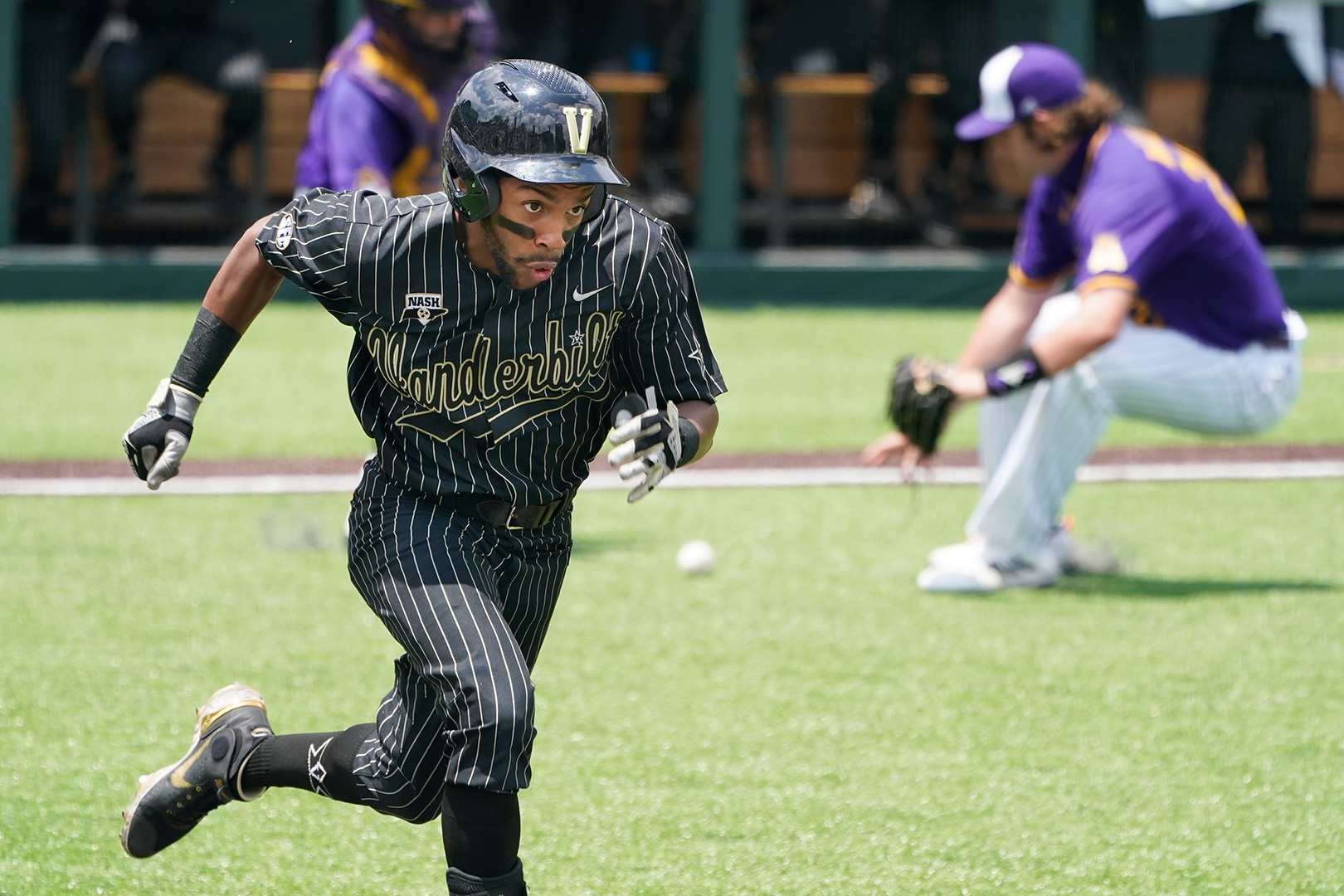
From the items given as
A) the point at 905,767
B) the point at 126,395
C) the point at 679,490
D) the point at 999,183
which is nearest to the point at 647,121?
the point at 999,183

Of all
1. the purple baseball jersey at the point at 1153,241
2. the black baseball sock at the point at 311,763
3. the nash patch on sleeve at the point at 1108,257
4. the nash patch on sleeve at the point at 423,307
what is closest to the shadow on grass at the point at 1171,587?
the purple baseball jersey at the point at 1153,241

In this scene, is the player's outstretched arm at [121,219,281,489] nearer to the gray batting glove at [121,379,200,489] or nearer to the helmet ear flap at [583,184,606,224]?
the gray batting glove at [121,379,200,489]

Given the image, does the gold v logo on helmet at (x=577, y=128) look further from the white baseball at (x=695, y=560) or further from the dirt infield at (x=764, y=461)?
the dirt infield at (x=764, y=461)

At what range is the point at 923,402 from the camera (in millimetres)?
5488

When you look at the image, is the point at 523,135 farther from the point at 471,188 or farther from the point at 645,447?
the point at 645,447

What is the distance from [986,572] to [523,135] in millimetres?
3275

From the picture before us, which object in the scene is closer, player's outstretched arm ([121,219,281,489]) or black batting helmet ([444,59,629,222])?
black batting helmet ([444,59,629,222])

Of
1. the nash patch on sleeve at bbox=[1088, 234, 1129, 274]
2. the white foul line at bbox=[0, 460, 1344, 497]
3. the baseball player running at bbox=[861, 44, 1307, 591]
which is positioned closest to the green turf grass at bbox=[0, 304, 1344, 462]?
the white foul line at bbox=[0, 460, 1344, 497]

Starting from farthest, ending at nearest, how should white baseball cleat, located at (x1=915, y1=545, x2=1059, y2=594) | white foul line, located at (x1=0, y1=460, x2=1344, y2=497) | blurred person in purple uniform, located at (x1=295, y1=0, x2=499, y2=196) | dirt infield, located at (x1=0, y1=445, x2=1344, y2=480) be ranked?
1. dirt infield, located at (x1=0, y1=445, x2=1344, y2=480)
2. white foul line, located at (x1=0, y1=460, x2=1344, y2=497)
3. blurred person in purple uniform, located at (x1=295, y1=0, x2=499, y2=196)
4. white baseball cleat, located at (x1=915, y1=545, x2=1059, y2=594)

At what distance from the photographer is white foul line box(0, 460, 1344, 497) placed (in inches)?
284

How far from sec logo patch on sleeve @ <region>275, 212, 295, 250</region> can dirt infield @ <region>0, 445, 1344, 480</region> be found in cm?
433

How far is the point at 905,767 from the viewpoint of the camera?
168 inches

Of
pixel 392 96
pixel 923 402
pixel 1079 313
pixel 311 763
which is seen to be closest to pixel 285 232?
pixel 311 763

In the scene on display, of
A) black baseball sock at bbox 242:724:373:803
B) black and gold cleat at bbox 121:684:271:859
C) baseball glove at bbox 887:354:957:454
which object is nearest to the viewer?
black baseball sock at bbox 242:724:373:803
